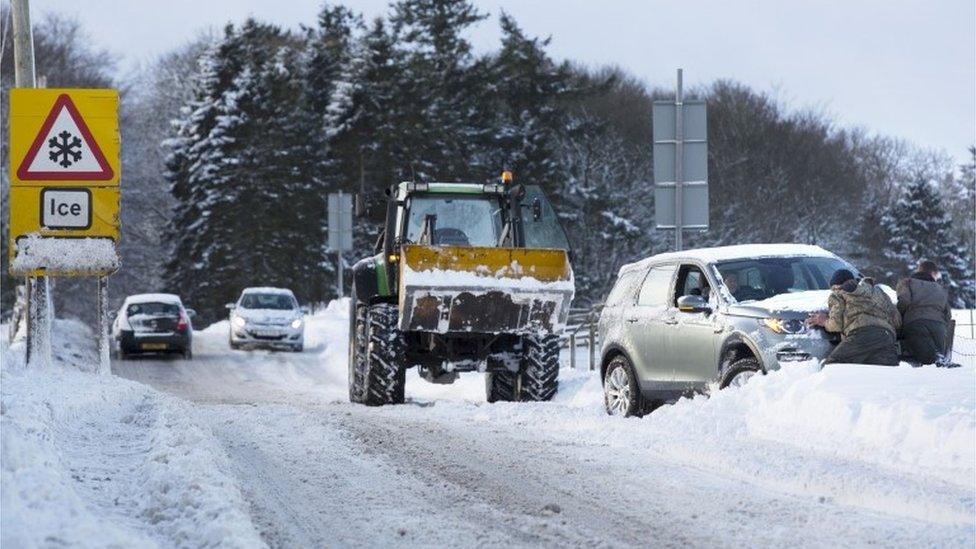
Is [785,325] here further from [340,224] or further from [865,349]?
[340,224]

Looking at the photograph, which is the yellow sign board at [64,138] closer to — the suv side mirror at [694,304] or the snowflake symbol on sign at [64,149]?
the snowflake symbol on sign at [64,149]

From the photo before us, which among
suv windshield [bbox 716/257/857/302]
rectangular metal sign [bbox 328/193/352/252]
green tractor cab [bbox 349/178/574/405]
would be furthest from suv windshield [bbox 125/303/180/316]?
suv windshield [bbox 716/257/857/302]

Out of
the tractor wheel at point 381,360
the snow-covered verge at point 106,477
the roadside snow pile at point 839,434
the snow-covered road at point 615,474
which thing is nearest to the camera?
the snow-covered verge at point 106,477

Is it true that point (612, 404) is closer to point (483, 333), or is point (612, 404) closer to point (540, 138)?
point (483, 333)

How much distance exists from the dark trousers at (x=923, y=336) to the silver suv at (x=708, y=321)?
80 centimetres

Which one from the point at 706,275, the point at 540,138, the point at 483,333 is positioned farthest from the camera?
the point at 540,138

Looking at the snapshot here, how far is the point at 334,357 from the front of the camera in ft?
106

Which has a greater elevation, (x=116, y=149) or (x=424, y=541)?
(x=116, y=149)

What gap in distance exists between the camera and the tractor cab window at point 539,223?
56.6 ft

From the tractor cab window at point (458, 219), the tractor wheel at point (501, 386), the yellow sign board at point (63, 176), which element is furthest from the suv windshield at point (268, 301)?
the yellow sign board at point (63, 176)

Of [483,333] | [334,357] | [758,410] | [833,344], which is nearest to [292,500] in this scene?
[758,410]

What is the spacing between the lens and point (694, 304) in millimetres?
13047

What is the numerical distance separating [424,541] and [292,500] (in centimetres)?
150

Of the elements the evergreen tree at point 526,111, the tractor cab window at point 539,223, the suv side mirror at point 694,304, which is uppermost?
the evergreen tree at point 526,111
